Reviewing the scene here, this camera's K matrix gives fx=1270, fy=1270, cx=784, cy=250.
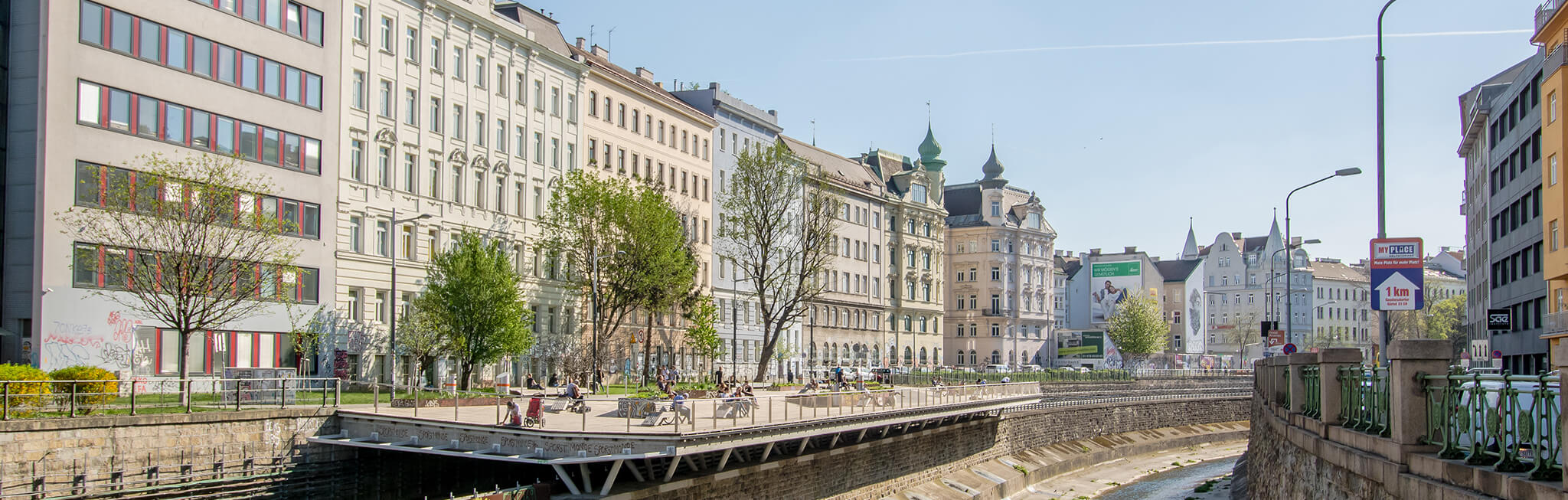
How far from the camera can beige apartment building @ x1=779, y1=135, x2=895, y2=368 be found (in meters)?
91.9

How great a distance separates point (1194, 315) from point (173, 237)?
148 m

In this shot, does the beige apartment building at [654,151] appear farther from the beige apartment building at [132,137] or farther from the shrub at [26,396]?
the shrub at [26,396]

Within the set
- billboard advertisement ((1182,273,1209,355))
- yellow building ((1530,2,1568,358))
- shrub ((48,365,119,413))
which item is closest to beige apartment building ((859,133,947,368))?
yellow building ((1530,2,1568,358))

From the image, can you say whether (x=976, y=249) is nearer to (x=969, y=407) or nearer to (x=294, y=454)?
(x=969, y=407)

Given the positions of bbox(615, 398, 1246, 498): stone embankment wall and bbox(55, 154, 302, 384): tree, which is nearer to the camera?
bbox(615, 398, 1246, 498): stone embankment wall

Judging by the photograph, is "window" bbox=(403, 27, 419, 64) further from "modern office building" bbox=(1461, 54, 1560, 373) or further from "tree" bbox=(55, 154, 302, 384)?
"modern office building" bbox=(1461, 54, 1560, 373)

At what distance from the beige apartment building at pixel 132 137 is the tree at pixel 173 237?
6.2 inches

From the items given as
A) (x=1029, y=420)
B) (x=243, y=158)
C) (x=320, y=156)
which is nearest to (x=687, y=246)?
(x=1029, y=420)

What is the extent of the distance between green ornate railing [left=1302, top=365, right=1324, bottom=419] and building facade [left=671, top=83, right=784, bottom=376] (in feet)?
189

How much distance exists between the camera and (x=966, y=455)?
51406 mm

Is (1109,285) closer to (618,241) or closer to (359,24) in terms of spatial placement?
(618,241)

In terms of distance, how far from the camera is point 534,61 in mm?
59875

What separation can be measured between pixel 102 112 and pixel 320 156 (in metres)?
9.40

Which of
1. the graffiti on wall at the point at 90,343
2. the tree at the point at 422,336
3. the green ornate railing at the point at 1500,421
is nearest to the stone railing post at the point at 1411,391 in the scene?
the green ornate railing at the point at 1500,421
